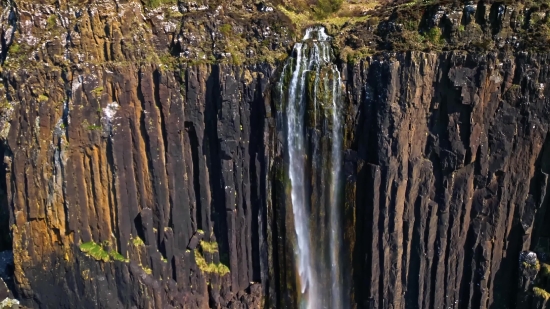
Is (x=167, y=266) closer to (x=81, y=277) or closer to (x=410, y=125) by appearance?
(x=81, y=277)

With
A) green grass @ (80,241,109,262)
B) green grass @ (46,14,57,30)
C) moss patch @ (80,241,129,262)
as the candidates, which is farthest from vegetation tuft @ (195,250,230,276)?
green grass @ (46,14,57,30)

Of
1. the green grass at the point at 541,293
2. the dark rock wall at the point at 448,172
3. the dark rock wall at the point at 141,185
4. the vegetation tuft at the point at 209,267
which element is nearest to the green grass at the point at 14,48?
the dark rock wall at the point at 141,185

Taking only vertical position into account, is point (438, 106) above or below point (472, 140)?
above

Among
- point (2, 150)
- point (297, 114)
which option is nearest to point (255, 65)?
point (297, 114)

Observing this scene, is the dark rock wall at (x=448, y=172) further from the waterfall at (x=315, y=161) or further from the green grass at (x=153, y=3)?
the green grass at (x=153, y=3)

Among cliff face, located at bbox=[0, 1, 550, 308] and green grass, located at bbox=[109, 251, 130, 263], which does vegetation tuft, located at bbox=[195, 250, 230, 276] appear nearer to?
cliff face, located at bbox=[0, 1, 550, 308]

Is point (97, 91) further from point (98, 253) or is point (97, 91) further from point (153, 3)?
point (98, 253)

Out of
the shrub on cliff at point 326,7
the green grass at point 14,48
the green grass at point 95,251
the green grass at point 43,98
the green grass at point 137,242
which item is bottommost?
the green grass at point 95,251
